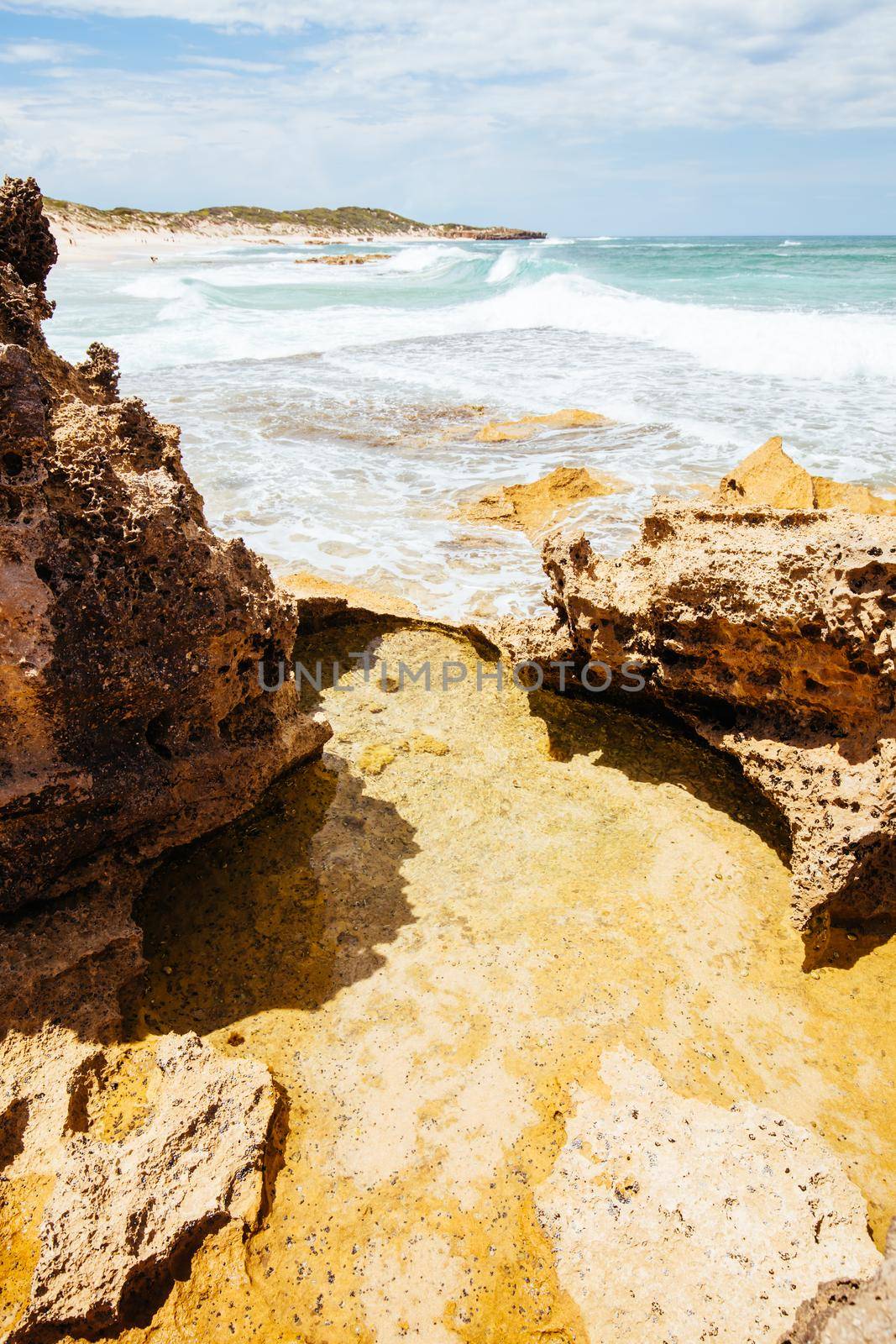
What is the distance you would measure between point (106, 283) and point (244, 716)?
104 feet

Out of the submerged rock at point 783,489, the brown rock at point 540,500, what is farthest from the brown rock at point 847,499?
the brown rock at point 540,500

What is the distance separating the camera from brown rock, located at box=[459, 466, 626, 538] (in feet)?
22.8

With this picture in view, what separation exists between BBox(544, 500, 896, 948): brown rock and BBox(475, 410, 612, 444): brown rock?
614 cm

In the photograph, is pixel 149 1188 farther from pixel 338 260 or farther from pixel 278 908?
pixel 338 260

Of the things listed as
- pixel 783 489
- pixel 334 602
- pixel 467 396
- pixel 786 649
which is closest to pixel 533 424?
pixel 467 396

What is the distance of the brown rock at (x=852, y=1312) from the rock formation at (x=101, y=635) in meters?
2.29

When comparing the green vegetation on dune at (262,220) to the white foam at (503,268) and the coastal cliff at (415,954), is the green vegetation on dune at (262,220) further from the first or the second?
the coastal cliff at (415,954)

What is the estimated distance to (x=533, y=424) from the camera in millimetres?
10039

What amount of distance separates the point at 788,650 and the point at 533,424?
25.3ft

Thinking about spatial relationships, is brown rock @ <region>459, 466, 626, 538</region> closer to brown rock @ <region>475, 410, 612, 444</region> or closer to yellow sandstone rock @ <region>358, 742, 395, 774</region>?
brown rock @ <region>475, 410, 612, 444</region>

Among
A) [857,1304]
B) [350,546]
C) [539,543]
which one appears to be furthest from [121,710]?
[539,543]

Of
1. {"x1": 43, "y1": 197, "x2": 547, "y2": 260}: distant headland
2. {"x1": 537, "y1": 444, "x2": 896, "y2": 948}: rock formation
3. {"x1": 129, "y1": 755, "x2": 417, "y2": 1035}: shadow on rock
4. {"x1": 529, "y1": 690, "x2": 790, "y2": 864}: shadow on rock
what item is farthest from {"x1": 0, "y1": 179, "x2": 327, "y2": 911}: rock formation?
{"x1": 43, "y1": 197, "x2": 547, "y2": 260}: distant headland

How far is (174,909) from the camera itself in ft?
9.45

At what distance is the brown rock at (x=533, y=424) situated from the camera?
377 inches
